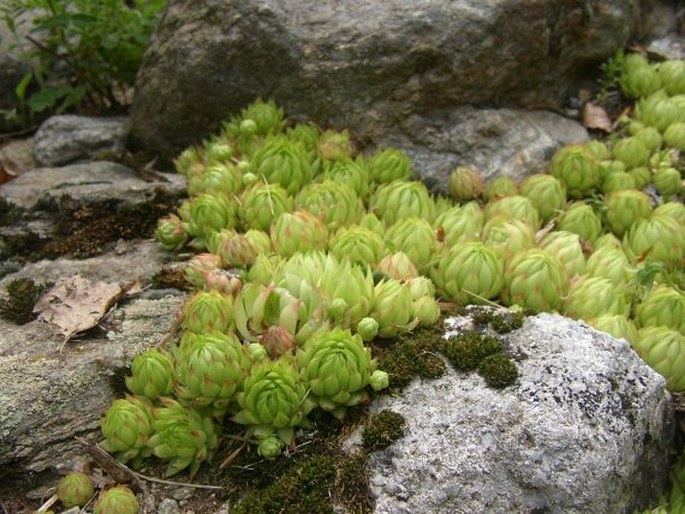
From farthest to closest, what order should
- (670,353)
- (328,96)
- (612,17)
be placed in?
(612,17)
(328,96)
(670,353)

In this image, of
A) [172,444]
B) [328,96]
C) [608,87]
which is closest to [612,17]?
[608,87]

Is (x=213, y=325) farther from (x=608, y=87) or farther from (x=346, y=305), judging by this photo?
(x=608, y=87)

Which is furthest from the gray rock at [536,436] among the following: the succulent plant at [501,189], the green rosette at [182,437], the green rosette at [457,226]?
the succulent plant at [501,189]

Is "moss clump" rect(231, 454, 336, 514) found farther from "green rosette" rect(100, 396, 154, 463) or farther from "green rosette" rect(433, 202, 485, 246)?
"green rosette" rect(433, 202, 485, 246)

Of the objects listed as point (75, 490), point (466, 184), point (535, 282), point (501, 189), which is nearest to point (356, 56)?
point (466, 184)

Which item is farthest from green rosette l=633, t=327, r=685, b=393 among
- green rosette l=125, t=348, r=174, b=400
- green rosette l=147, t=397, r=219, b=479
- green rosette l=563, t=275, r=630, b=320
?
green rosette l=125, t=348, r=174, b=400

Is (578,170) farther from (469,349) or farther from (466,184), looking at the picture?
(469,349)
